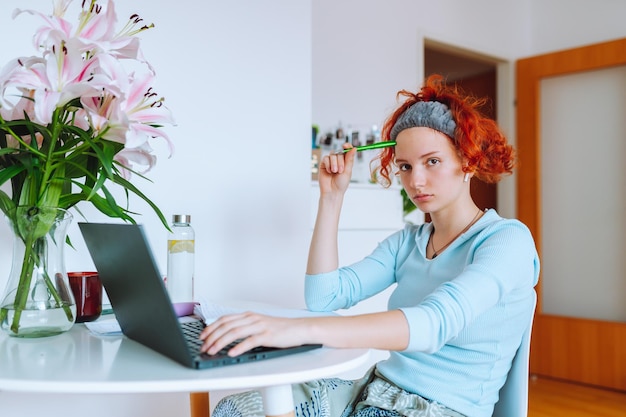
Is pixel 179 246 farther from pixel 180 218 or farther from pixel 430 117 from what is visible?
pixel 430 117

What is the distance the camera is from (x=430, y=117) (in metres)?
1.21

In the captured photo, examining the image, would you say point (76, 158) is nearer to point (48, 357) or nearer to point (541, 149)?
point (48, 357)

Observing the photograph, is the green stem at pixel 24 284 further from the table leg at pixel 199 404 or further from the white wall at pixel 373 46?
the white wall at pixel 373 46

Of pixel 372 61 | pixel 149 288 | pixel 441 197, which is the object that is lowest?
pixel 149 288

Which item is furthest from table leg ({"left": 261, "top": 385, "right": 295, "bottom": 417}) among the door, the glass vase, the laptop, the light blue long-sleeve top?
the door

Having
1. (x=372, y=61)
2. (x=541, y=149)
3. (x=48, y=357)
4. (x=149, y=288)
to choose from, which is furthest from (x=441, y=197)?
(x=541, y=149)

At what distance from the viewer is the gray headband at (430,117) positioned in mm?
1203

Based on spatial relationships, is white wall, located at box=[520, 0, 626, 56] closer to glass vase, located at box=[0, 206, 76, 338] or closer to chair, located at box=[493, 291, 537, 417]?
chair, located at box=[493, 291, 537, 417]

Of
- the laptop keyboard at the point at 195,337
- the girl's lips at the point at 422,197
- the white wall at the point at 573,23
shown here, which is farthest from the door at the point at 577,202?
the laptop keyboard at the point at 195,337

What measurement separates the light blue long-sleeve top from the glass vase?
1.72 ft

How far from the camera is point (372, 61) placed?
311 centimetres

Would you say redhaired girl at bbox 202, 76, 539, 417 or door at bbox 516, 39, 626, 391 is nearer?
redhaired girl at bbox 202, 76, 539, 417

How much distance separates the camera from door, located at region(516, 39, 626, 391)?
314 cm

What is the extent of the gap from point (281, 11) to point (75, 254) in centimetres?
94
